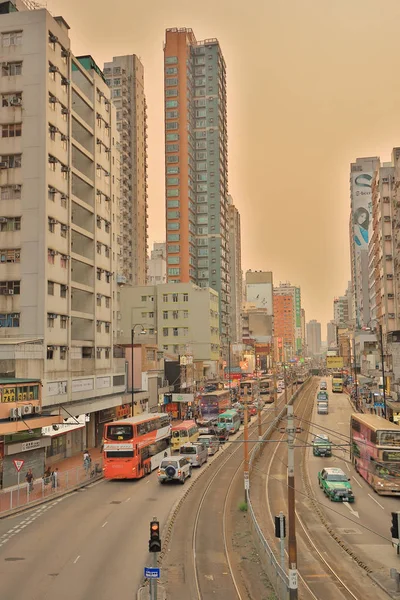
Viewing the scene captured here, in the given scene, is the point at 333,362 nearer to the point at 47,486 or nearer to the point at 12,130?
the point at 12,130

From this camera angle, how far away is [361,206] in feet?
596

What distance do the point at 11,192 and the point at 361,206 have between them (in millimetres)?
147454

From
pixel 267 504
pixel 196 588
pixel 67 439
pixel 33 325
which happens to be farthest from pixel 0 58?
pixel 196 588

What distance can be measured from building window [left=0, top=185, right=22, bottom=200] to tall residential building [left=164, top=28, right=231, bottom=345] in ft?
309

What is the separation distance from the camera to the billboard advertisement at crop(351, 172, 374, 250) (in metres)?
182

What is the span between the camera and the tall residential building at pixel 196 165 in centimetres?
14750

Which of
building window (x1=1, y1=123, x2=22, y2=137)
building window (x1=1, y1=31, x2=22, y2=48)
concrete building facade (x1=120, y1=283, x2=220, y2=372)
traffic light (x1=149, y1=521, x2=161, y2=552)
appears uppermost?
building window (x1=1, y1=31, x2=22, y2=48)

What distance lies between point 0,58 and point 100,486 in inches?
1546

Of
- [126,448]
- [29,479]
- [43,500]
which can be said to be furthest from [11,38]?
[43,500]

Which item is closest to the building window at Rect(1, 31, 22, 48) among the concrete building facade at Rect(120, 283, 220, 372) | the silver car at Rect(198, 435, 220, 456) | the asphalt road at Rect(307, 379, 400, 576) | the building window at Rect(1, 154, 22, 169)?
the building window at Rect(1, 154, 22, 169)

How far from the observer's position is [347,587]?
74.6 feet

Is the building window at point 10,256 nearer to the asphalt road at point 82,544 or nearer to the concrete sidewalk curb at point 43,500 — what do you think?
the concrete sidewalk curb at point 43,500

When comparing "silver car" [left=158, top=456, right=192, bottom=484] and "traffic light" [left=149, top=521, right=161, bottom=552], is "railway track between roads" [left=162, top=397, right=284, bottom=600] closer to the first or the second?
"silver car" [left=158, top=456, right=192, bottom=484]

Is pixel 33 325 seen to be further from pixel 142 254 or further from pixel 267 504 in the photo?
pixel 142 254
